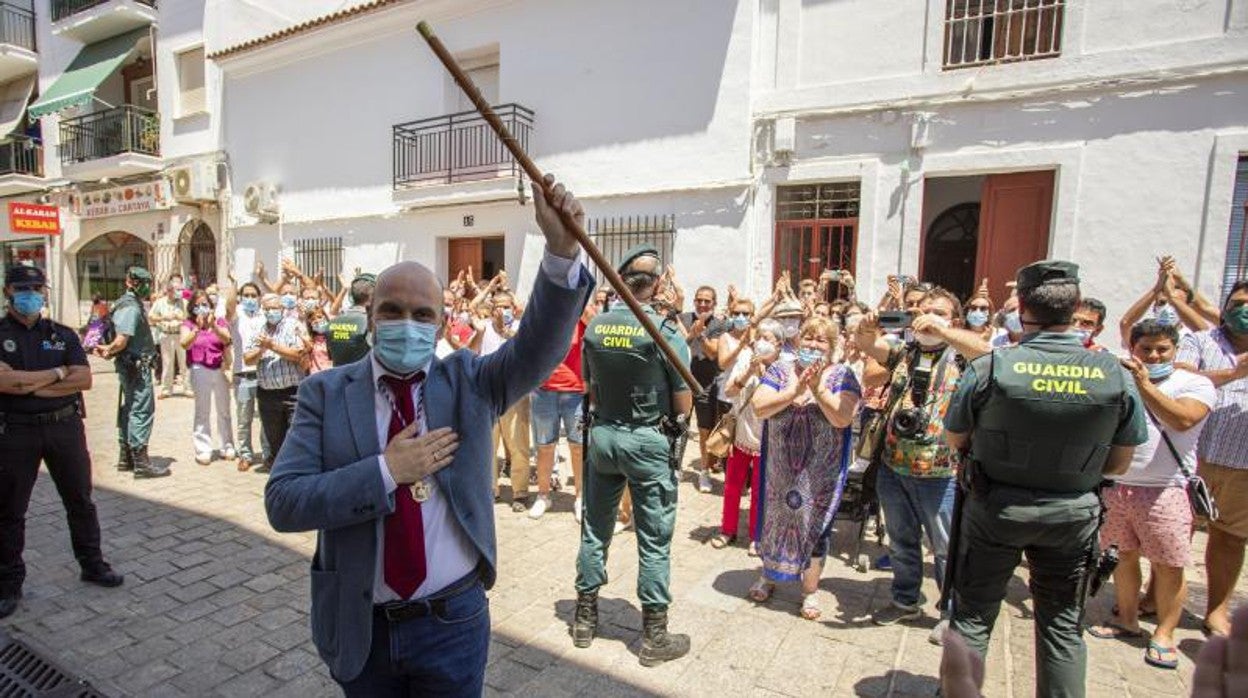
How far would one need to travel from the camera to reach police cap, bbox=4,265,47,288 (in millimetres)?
3762

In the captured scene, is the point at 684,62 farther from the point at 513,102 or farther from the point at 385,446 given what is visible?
the point at 385,446

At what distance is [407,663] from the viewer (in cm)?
174

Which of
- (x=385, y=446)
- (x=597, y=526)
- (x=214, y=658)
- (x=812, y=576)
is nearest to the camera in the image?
(x=385, y=446)

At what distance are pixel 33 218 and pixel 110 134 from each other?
317 cm

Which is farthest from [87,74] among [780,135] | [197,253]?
[780,135]

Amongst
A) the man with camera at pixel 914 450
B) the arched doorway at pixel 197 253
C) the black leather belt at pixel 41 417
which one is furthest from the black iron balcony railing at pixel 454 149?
the man with camera at pixel 914 450

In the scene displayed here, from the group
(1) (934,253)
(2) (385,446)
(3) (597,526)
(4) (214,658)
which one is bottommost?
(4) (214,658)

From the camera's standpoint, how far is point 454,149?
11938mm

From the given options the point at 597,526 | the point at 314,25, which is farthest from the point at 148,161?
the point at 597,526

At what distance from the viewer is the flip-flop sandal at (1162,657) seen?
334 centimetres

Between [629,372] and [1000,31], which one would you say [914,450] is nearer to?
[629,372]

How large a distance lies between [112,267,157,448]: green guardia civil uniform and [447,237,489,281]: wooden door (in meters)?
6.30

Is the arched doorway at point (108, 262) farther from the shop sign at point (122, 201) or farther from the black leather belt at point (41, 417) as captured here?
the black leather belt at point (41, 417)

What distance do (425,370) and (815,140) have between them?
7.97m
